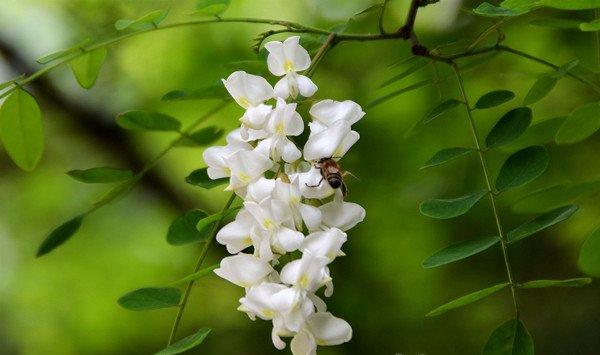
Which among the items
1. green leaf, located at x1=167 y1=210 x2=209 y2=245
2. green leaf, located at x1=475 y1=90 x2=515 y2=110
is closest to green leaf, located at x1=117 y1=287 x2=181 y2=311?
green leaf, located at x1=167 y1=210 x2=209 y2=245

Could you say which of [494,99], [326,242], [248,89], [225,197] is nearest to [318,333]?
[326,242]

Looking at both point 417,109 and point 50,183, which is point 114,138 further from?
point 417,109

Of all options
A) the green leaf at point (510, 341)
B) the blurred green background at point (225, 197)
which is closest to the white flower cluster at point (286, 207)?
the green leaf at point (510, 341)

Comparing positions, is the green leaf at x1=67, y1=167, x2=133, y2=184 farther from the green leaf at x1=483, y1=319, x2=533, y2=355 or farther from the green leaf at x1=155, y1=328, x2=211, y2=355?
the green leaf at x1=483, y1=319, x2=533, y2=355

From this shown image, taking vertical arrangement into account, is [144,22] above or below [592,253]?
above

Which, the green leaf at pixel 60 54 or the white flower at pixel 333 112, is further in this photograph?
the green leaf at pixel 60 54

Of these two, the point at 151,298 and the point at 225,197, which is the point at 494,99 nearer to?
the point at 151,298

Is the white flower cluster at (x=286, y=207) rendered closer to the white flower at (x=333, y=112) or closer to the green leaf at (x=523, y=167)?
the white flower at (x=333, y=112)
